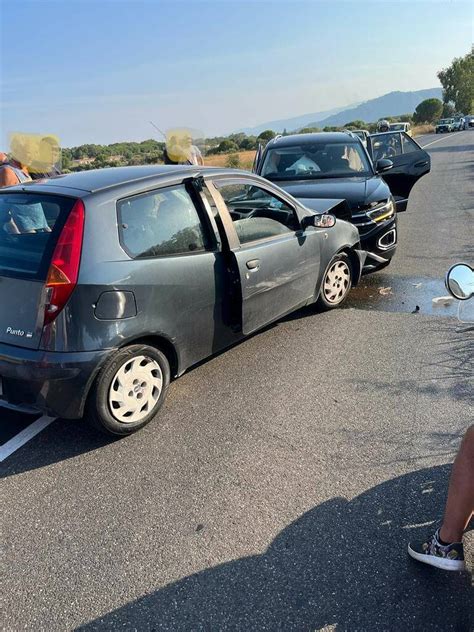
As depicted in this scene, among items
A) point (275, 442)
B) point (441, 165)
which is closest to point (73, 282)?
point (275, 442)

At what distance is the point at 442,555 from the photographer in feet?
6.91

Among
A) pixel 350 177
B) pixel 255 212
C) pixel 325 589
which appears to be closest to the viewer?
pixel 325 589

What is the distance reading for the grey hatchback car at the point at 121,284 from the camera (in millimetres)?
2955

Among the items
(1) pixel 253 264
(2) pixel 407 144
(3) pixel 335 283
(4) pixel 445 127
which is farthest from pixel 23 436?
(4) pixel 445 127

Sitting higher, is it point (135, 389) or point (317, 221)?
point (317, 221)

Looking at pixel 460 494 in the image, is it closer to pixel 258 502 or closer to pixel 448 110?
pixel 258 502

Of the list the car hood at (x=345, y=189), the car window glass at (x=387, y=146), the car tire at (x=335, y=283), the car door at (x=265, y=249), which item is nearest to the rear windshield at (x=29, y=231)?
the car door at (x=265, y=249)

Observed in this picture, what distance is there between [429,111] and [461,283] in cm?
10487

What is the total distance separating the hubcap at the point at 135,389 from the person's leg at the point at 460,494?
200 centimetres

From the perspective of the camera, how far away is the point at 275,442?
3209 mm

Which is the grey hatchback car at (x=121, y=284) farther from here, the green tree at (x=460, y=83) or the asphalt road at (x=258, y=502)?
the green tree at (x=460, y=83)

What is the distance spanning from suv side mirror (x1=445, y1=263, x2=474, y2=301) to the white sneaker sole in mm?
1119

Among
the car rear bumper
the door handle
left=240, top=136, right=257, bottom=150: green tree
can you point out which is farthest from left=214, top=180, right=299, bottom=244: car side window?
left=240, top=136, right=257, bottom=150: green tree

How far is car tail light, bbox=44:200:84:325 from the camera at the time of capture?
9.55 ft
